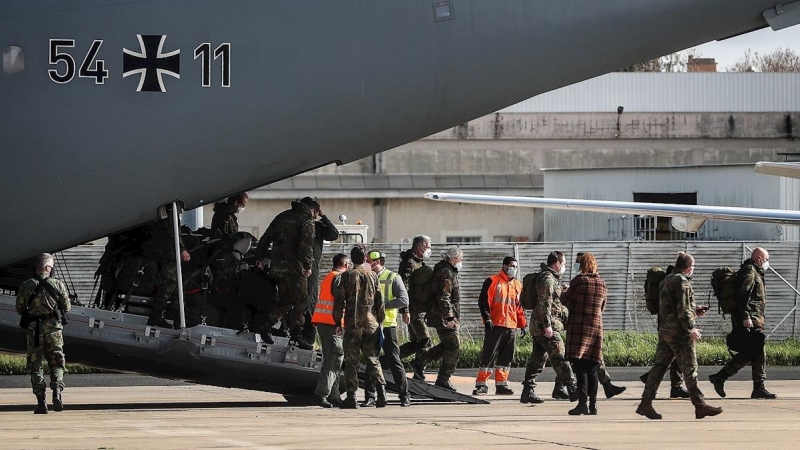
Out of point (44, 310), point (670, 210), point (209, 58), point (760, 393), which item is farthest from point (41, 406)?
point (670, 210)

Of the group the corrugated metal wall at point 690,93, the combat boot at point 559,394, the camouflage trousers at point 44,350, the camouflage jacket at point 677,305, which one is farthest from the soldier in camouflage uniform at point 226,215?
the corrugated metal wall at point 690,93

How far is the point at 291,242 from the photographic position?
14.2 metres

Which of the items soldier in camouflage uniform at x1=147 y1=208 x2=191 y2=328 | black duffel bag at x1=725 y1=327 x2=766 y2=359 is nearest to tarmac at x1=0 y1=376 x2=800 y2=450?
black duffel bag at x1=725 y1=327 x2=766 y2=359

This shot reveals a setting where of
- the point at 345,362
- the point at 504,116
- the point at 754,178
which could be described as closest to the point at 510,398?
the point at 345,362

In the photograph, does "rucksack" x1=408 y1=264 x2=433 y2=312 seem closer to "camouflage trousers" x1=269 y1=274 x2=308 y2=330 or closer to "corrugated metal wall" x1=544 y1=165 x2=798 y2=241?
"camouflage trousers" x1=269 y1=274 x2=308 y2=330

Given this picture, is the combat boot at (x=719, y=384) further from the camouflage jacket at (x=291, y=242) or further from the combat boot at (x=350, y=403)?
the camouflage jacket at (x=291, y=242)

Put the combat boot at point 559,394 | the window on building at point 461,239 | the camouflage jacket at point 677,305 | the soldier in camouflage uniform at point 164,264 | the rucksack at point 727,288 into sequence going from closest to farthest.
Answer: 1. the soldier in camouflage uniform at point 164,264
2. the camouflage jacket at point 677,305
3. the combat boot at point 559,394
4. the rucksack at point 727,288
5. the window on building at point 461,239

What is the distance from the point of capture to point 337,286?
51.1 feet

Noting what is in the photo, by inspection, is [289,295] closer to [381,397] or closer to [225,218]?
[225,218]

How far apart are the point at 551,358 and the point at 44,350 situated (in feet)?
21.0

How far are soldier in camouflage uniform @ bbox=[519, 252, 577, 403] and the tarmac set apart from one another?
0.32 m

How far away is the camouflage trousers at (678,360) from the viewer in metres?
14.2

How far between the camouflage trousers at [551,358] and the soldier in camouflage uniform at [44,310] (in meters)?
6.09

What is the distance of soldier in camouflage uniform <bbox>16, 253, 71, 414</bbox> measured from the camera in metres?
14.0
